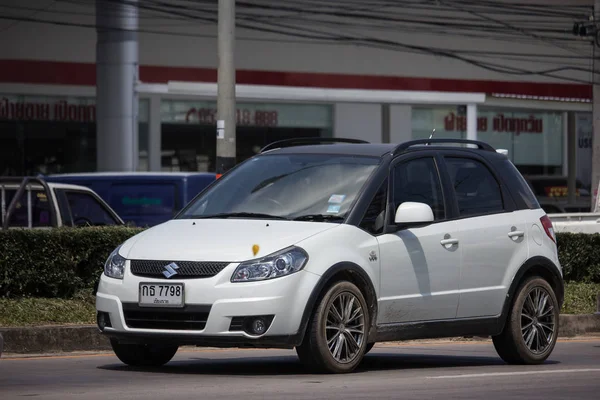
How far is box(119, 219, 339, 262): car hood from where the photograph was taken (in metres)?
8.91

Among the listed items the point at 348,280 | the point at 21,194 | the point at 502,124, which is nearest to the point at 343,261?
the point at 348,280

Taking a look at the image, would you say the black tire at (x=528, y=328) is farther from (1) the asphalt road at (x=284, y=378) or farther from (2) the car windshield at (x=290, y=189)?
(2) the car windshield at (x=290, y=189)

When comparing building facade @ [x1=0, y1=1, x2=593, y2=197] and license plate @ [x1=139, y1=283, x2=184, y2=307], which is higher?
building facade @ [x1=0, y1=1, x2=593, y2=197]

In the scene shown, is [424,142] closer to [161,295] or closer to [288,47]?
[161,295]

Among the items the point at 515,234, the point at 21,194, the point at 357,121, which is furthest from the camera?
the point at 357,121

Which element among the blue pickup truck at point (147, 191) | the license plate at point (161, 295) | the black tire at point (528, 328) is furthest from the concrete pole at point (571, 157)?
the license plate at point (161, 295)

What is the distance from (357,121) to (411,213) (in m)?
31.0

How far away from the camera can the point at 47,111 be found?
1372 inches

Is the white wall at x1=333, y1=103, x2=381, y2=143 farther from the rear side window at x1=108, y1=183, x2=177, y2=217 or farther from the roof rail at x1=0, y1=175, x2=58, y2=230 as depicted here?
the roof rail at x1=0, y1=175, x2=58, y2=230

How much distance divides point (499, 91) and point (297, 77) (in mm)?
7515

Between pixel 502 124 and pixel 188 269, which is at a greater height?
pixel 502 124

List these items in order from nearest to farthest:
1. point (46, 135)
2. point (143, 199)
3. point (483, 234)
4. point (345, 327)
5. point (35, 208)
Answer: point (345, 327) → point (483, 234) → point (35, 208) → point (143, 199) → point (46, 135)

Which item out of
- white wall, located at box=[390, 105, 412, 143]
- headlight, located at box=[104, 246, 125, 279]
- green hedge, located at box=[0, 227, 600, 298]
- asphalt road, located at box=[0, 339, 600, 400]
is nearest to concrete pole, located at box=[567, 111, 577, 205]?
white wall, located at box=[390, 105, 412, 143]

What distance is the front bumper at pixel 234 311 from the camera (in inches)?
346
